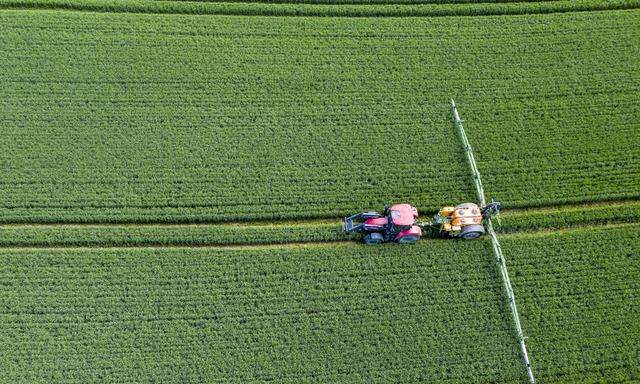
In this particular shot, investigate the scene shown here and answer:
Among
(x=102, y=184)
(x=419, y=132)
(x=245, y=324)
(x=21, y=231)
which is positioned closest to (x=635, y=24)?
(x=419, y=132)

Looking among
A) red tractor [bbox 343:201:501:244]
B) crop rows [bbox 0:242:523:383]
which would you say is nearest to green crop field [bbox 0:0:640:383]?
crop rows [bbox 0:242:523:383]

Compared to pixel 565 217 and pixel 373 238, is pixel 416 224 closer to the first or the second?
pixel 373 238

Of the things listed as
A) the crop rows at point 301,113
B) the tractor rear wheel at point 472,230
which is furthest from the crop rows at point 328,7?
the tractor rear wheel at point 472,230

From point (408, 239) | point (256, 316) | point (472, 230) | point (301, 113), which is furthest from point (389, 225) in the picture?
point (301, 113)

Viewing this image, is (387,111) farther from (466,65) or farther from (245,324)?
(245,324)

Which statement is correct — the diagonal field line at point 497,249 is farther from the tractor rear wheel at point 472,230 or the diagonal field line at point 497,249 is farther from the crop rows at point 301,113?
the tractor rear wheel at point 472,230

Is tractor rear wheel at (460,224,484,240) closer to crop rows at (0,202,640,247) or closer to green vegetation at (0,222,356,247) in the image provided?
crop rows at (0,202,640,247)
